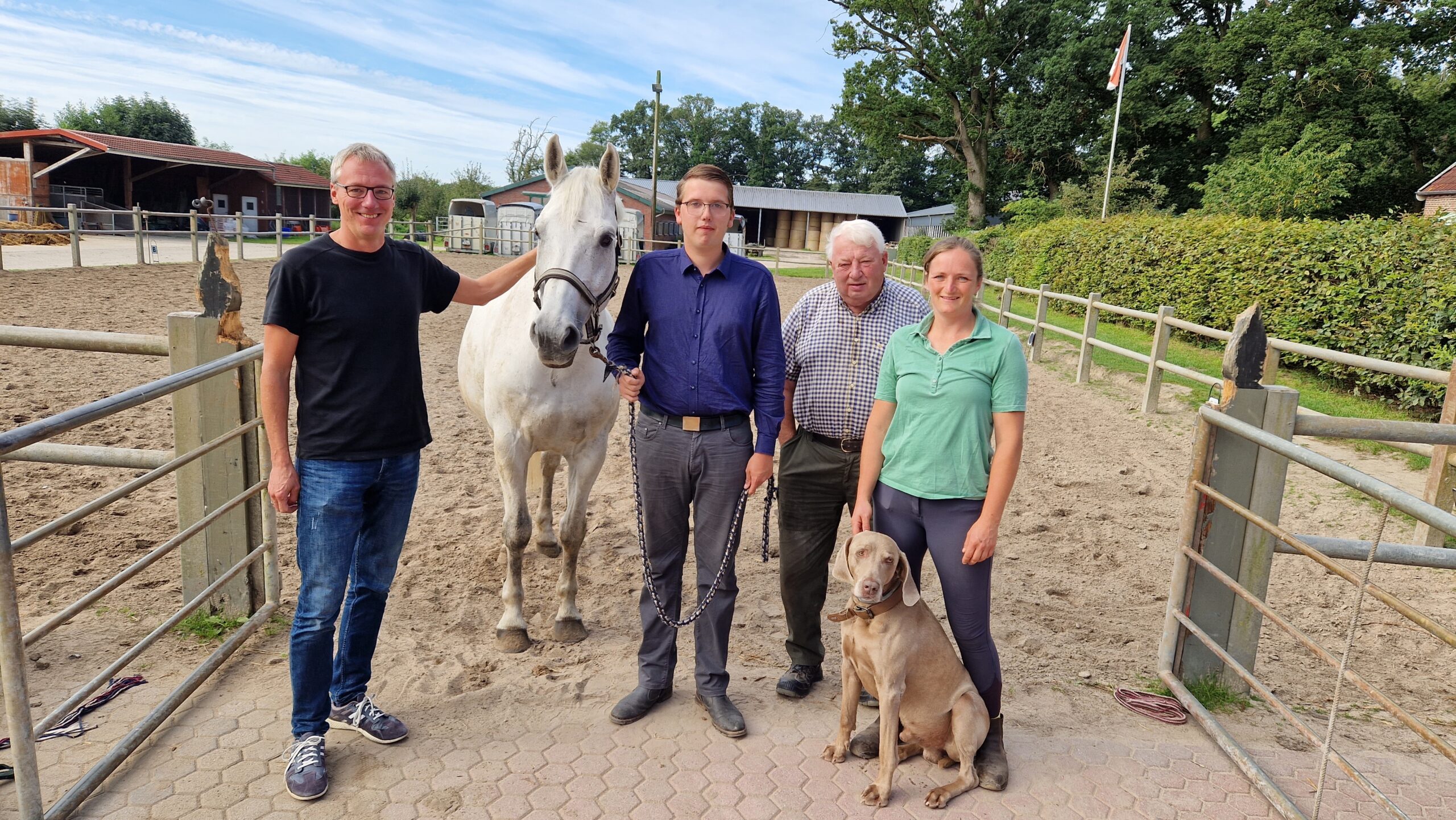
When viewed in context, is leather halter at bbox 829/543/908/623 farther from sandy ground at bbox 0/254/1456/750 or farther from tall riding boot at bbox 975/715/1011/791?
sandy ground at bbox 0/254/1456/750

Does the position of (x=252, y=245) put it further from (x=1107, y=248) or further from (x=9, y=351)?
(x=1107, y=248)

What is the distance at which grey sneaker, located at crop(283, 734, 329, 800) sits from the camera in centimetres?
250

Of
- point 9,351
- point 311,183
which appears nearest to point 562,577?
point 9,351

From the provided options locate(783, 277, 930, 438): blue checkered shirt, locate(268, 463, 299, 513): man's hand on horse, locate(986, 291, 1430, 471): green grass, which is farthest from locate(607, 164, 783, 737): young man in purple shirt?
locate(986, 291, 1430, 471): green grass

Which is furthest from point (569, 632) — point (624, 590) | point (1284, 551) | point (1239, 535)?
point (1284, 551)

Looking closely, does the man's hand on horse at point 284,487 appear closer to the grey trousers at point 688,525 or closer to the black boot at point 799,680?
the grey trousers at point 688,525

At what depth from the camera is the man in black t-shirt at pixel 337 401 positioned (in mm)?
2498

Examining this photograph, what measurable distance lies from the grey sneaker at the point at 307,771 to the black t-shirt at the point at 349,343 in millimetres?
904

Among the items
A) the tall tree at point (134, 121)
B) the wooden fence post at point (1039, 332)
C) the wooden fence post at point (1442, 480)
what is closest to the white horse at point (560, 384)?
the wooden fence post at point (1442, 480)

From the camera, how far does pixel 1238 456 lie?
10.3 ft

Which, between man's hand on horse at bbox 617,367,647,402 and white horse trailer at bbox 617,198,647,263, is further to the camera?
white horse trailer at bbox 617,198,647,263

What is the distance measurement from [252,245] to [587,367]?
2454cm

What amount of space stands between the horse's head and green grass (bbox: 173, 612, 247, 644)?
1.86 m

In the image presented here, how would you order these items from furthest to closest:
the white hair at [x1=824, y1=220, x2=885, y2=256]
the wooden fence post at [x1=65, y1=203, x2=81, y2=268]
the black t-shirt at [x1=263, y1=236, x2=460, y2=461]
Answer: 1. the wooden fence post at [x1=65, y1=203, x2=81, y2=268]
2. the white hair at [x1=824, y1=220, x2=885, y2=256]
3. the black t-shirt at [x1=263, y1=236, x2=460, y2=461]
